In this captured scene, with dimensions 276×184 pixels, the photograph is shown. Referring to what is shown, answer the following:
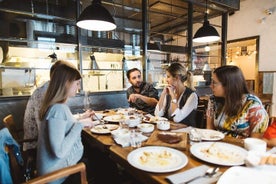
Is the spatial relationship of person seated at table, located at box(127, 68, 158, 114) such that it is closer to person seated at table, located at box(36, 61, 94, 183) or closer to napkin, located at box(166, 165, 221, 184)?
person seated at table, located at box(36, 61, 94, 183)

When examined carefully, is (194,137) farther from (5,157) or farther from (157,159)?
(5,157)

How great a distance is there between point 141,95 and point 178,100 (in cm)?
77

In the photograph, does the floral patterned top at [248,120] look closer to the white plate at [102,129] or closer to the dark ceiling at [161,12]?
the white plate at [102,129]

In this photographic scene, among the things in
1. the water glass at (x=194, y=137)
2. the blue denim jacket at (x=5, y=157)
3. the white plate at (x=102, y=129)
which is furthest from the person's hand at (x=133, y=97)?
the blue denim jacket at (x=5, y=157)

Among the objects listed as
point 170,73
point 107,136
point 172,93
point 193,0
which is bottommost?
point 107,136

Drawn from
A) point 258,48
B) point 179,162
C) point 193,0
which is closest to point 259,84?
point 258,48

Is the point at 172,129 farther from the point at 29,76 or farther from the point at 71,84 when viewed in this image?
the point at 29,76

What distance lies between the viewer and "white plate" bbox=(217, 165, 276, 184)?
81 centimetres

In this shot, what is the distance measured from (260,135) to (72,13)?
407cm

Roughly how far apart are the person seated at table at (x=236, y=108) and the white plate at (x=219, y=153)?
0.41m

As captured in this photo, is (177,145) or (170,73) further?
(170,73)

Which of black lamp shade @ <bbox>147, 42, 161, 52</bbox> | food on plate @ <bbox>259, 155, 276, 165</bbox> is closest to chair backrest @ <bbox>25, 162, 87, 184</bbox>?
food on plate @ <bbox>259, 155, 276, 165</bbox>

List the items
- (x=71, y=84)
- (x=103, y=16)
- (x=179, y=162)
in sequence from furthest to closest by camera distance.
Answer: (x=103, y=16) → (x=71, y=84) → (x=179, y=162)

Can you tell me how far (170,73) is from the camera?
2408 mm
